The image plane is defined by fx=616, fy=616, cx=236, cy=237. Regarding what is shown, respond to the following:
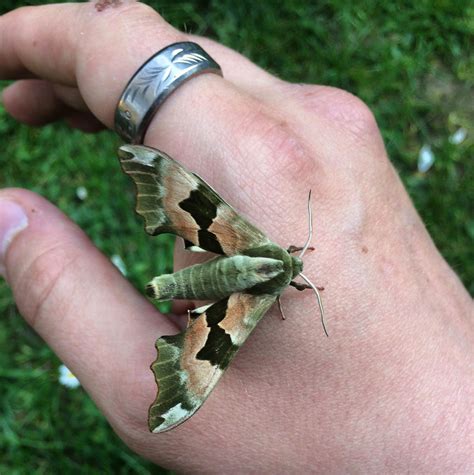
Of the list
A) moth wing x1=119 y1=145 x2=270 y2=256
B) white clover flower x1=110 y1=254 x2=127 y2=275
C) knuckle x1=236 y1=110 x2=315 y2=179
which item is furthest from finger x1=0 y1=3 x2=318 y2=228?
white clover flower x1=110 y1=254 x2=127 y2=275

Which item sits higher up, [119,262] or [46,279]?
[46,279]

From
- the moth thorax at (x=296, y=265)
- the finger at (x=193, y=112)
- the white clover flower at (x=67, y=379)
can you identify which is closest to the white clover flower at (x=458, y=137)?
the finger at (x=193, y=112)

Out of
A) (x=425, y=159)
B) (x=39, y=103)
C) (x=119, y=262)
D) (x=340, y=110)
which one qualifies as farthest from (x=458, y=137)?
(x=39, y=103)

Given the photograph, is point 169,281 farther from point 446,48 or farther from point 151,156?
point 446,48

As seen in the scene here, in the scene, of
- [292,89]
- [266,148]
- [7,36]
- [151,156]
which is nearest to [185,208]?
[151,156]

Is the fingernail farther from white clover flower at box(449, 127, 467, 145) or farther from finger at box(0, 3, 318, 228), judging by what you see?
white clover flower at box(449, 127, 467, 145)

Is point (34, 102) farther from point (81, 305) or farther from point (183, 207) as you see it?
point (183, 207)

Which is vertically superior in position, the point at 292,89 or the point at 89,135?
the point at 292,89

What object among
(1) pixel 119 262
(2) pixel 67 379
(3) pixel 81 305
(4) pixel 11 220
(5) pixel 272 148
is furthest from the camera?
(1) pixel 119 262
